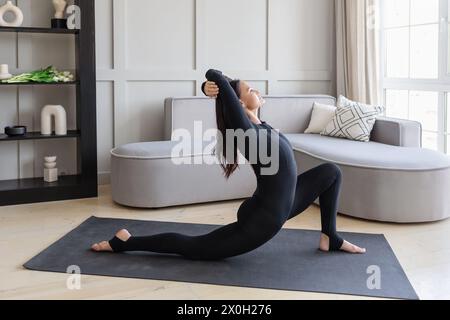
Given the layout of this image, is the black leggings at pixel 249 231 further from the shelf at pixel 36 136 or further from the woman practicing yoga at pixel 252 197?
the shelf at pixel 36 136

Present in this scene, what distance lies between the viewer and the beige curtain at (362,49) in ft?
15.3

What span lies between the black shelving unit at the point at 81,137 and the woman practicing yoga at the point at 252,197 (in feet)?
4.44

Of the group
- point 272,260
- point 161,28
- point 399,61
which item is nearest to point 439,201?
point 272,260

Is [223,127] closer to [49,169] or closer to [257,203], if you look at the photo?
[257,203]

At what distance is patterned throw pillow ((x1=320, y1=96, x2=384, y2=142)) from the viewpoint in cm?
399

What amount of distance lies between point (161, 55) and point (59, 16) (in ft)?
3.01

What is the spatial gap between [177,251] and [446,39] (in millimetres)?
2903

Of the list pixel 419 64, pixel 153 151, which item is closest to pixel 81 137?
pixel 153 151

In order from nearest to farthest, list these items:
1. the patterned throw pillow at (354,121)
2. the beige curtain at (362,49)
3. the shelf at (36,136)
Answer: the shelf at (36,136) → the patterned throw pillow at (354,121) → the beige curtain at (362,49)

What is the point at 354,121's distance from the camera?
4.03 metres

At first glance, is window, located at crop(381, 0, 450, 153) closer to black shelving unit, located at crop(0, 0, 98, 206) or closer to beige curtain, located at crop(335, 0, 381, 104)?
A: beige curtain, located at crop(335, 0, 381, 104)

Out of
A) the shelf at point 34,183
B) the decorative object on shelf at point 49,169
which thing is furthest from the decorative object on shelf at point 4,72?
the shelf at point 34,183

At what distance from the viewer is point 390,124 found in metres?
3.87

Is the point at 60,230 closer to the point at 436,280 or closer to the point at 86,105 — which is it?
the point at 86,105
